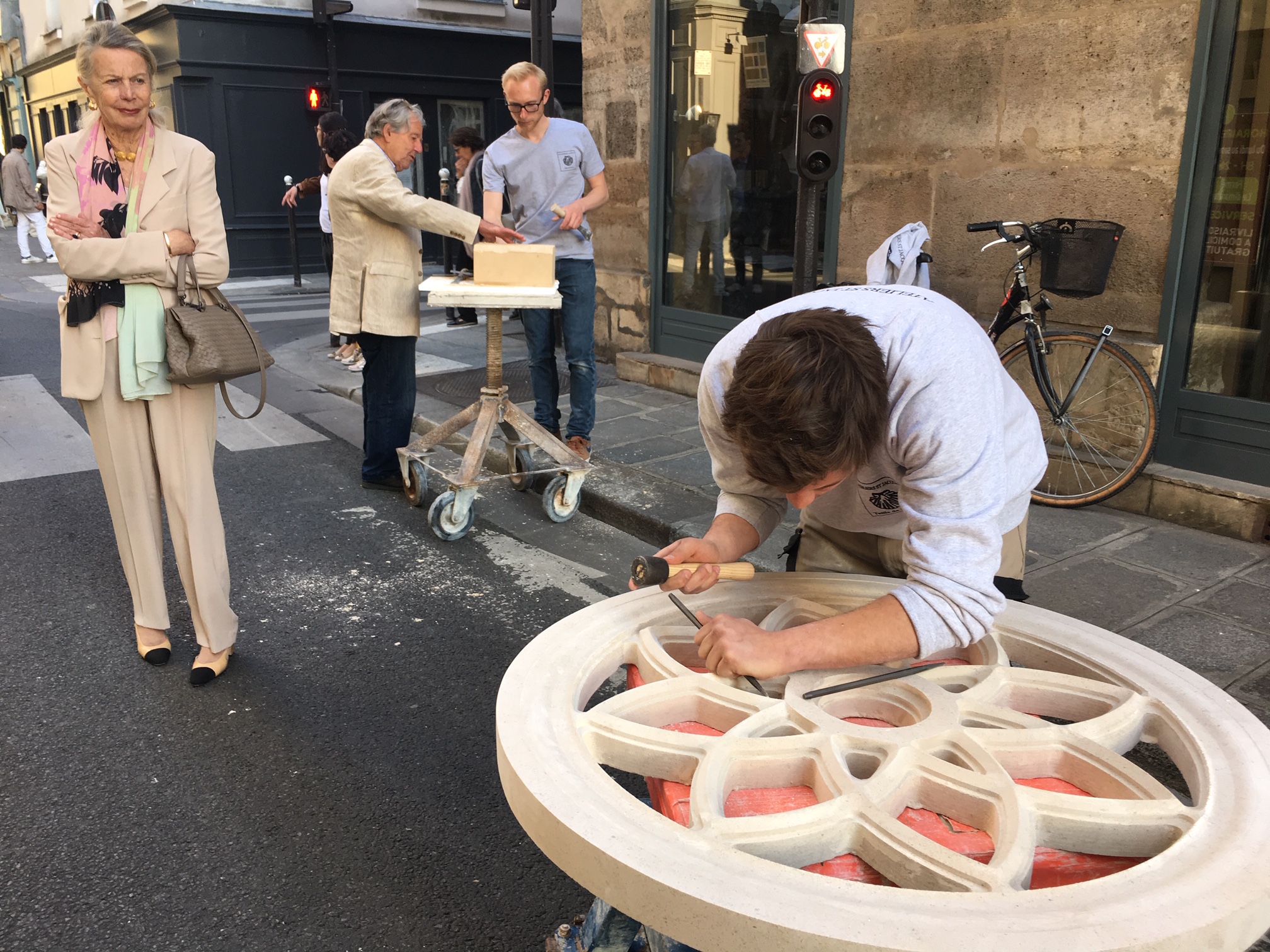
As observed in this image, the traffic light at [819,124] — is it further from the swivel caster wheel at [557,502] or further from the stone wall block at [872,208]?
the swivel caster wheel at [557,502]

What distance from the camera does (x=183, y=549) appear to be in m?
3.32

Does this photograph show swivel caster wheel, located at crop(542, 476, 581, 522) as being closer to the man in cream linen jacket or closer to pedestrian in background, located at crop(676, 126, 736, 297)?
the man in cream linen jacket

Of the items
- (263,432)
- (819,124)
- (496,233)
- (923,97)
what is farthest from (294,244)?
(819,124)

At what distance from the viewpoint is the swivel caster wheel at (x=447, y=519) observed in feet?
15.3

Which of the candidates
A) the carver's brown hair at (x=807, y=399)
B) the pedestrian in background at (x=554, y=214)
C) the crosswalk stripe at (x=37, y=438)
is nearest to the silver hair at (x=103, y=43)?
the carver's brown hair at (x=807, y=399)

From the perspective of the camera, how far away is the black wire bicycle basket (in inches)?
185

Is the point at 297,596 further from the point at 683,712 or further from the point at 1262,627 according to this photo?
the point at 1262,627

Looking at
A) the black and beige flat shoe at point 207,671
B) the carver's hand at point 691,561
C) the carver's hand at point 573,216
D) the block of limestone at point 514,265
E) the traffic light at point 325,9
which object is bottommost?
the black and beige flat shoe at point 207,671

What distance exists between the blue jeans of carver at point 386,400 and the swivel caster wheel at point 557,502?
34.5 inches

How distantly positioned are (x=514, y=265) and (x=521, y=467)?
127 cm

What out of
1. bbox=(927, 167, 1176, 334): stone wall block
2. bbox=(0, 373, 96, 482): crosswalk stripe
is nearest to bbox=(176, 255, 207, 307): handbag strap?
bbox=(0, 373, 96, 482): crosswalk stripe

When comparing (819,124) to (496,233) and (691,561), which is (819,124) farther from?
(691,561)

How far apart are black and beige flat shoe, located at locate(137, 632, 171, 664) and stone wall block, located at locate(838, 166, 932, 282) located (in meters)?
4.45

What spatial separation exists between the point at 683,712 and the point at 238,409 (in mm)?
6596
